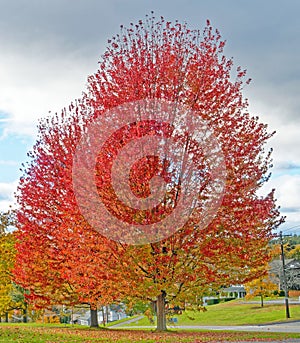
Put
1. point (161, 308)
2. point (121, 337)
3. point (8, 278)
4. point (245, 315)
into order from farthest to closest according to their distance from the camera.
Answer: point (245, 315) < point (8, 278) < point (161, 308) < point (121, 337)

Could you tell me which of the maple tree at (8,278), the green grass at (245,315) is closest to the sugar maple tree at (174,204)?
the maple tree at (8,278)

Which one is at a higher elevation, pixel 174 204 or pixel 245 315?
pixel 174 204

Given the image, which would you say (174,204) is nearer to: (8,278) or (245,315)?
(8,278)

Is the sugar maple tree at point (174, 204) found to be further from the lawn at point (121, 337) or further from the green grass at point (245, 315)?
the green grass at point (245, 315)

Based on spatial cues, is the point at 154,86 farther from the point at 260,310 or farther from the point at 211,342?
the point at 260,310

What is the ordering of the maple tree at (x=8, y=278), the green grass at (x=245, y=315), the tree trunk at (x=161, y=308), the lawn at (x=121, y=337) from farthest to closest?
the green grass at (x=245, y=315), the maple tree at (x=8, y=278), the tree trunk at (x=161, y=308), the lawn at (x=121, y=337)

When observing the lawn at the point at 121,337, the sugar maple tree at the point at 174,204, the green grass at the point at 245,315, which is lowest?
the green grass at the point at 245,315

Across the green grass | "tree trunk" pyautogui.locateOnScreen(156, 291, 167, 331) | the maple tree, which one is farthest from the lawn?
the green grass

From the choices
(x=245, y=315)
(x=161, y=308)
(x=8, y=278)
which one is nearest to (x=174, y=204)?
(x=161, y=308)

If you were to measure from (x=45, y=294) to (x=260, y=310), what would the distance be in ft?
114

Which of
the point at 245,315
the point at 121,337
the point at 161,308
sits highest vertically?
the point at 161,308

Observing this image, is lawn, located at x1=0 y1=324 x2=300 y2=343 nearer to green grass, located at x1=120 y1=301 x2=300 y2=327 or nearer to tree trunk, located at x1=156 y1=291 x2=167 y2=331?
tree trunk, located at x1=156 y1=291 x2=167 y2=331

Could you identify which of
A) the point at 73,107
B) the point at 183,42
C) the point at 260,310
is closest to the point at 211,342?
the point at 183,42

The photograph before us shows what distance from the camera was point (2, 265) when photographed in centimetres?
3381
